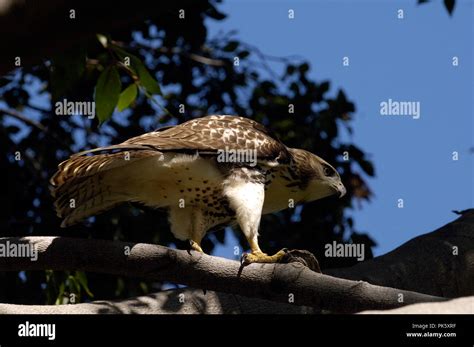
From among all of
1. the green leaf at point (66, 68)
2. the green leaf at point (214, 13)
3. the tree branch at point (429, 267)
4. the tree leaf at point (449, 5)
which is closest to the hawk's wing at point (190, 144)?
the green leaf at point (66, 68)

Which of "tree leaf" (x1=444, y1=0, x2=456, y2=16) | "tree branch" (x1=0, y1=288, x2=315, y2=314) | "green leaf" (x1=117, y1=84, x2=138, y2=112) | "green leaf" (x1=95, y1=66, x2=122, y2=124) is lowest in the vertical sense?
"tree branch" (x1=0, y1=288, x2=315, y2=314)

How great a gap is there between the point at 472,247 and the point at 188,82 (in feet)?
11.8

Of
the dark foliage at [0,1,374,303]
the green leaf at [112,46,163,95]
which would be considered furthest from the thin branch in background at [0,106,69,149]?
the green leaf at [112,46,163,95]

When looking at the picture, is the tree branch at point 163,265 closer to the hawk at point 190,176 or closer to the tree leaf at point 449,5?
the hawk at point 190,176

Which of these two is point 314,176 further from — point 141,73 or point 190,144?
point 141,73

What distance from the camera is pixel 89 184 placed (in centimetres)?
417

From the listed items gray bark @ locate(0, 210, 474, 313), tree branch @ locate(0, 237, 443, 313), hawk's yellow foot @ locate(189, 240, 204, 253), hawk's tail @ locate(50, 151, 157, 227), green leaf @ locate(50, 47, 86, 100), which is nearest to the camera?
gray bark @ locate(0, 210, 474, 313)

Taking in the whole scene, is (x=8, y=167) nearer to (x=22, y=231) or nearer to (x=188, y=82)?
(x=22, y=231)

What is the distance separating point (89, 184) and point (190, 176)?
0.51 m

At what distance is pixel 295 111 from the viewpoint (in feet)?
23.2

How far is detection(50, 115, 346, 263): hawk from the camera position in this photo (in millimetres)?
4078

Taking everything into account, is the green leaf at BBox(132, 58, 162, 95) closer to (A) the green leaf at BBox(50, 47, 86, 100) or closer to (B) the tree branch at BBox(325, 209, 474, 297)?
(A) the green leaf at BBox(50, 47, 86, 100)

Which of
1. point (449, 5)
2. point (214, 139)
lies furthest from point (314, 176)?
point (449, 5)

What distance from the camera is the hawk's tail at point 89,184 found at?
12.8ft
